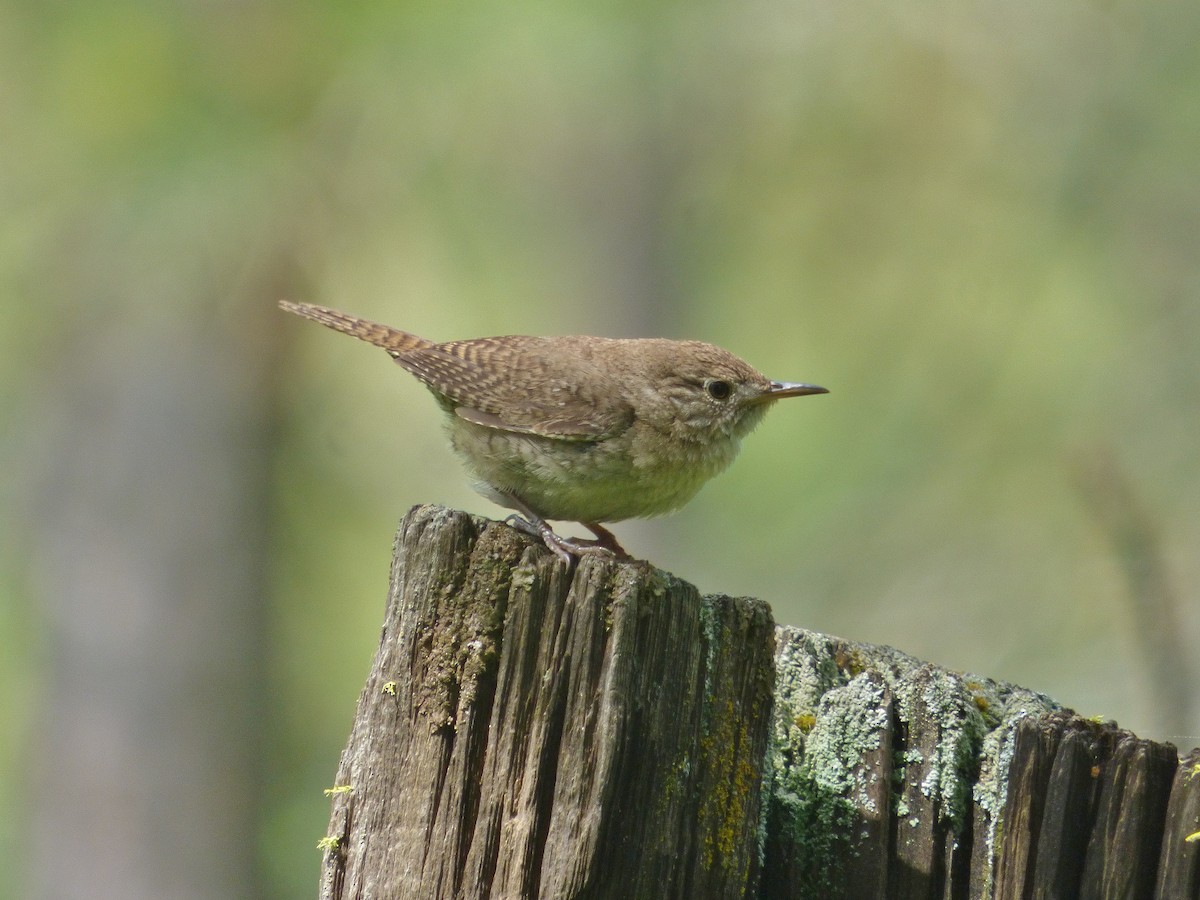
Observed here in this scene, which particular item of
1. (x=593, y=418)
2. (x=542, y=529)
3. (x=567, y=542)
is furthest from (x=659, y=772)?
(x=593, y=418)

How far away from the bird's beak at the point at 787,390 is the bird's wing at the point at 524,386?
0.60 metres

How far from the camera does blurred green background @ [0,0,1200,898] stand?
21.5 ft

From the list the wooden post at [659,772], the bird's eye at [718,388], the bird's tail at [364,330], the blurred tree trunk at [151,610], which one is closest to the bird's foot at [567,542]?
the wooden post at [659,772]

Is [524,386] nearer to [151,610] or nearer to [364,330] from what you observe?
[364,330]

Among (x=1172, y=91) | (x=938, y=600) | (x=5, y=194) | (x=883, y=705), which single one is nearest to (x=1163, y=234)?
(x=1172, y=91)

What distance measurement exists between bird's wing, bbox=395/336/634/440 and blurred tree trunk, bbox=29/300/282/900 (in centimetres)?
378

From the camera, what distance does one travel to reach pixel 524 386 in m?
4.10

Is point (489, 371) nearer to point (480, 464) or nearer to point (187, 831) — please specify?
point (480, 464)

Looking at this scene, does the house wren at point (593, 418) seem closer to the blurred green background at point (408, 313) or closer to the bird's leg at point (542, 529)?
the bird's leg at point (542, 529)

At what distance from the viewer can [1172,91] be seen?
23.3ft

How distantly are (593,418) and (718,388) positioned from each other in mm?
573

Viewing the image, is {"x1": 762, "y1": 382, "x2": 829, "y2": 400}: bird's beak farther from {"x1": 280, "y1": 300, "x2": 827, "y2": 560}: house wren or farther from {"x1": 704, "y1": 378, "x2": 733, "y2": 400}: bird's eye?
{"x1": 704, "y1": 378, "x2": 733, "y2": 400}: bird's eye

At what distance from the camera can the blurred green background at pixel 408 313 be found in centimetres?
656

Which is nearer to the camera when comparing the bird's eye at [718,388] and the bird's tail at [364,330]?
the bird's eye at [718,388]
